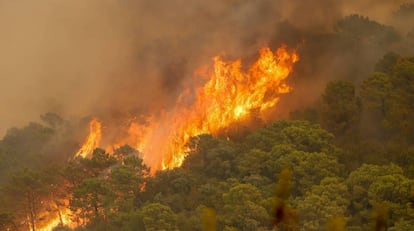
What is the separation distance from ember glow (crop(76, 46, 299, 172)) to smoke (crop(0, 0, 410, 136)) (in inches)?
72.9

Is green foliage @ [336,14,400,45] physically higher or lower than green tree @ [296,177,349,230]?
higher

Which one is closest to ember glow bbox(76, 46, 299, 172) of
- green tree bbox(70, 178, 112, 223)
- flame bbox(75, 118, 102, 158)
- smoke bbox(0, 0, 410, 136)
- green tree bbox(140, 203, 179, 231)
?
flame bbox(75, 118, 102, 158)

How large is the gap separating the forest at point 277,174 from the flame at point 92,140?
6771 mm

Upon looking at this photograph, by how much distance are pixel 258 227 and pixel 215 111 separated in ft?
79.1

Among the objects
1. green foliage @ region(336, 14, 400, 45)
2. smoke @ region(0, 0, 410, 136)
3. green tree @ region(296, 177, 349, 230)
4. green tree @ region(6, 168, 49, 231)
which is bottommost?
green tree @ region(296, 177, 349, 230)

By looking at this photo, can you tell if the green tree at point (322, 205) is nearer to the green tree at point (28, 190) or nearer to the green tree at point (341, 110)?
the green tree at point (341, 110)

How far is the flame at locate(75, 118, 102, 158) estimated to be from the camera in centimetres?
6694

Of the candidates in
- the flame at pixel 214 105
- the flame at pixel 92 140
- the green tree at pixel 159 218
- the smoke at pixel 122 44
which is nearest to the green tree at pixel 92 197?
the green tree at pixel 159 218

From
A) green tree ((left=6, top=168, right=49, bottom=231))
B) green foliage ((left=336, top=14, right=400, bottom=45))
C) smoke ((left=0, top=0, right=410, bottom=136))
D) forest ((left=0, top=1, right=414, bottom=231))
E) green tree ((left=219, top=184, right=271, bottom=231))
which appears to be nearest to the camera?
green tree ((left=219, top=184, right=271, bottom=231))

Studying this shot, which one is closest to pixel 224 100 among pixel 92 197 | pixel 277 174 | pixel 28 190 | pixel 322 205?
pixel 277 174

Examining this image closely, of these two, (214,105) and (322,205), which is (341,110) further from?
(322,205)

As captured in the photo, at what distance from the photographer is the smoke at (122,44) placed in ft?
225

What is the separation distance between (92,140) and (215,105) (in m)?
13.6

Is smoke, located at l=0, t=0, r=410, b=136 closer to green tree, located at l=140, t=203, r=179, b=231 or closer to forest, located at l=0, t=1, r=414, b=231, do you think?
forest, located at l=0, t=1, r=414, b=231
